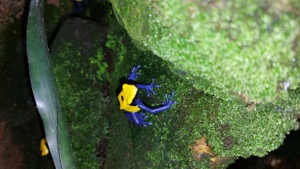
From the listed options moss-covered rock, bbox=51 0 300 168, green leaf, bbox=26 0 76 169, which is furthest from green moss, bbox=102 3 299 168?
green leaf, bbox=26 0 76 169

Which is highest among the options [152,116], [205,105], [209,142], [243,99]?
[243,99]

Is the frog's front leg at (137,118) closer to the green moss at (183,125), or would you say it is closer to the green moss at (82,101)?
the green moss at (183,125)

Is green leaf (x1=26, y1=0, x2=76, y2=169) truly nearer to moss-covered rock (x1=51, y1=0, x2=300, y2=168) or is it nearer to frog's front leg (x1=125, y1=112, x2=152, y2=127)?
moss-covered rock (x1=51, y1=0, x2=300, y2=168)

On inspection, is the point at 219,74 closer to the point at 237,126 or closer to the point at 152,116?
the point at 237,126

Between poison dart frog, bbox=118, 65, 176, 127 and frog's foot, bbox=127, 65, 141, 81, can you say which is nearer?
poison dart frog, bbox=118, 65, 176, 127

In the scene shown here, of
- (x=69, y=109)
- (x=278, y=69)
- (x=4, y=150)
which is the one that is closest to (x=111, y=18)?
(x=69, y=109)

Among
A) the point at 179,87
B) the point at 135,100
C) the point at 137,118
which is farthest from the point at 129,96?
the point at 179,87

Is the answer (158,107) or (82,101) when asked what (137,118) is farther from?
(82,101)
